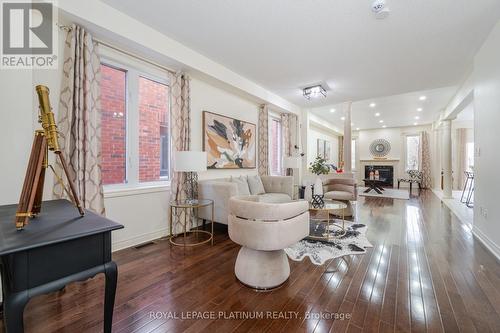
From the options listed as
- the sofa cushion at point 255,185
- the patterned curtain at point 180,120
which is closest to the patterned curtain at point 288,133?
the sofa cushion at point 255,185

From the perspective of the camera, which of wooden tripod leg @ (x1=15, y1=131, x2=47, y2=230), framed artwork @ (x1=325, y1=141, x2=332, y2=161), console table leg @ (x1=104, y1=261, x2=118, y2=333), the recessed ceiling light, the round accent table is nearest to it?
wooden tripod leg @ (x1=15, y1=131, x2=47, y2=230)

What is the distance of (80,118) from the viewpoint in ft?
7.76

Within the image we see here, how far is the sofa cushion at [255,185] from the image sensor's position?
4.43 m

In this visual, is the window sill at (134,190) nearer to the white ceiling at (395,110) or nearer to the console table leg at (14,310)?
the console table leg at (14,310)

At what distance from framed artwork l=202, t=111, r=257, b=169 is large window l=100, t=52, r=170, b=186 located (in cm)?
77

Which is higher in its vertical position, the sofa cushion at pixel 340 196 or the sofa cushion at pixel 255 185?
the sofa cushion at pixel 255 185

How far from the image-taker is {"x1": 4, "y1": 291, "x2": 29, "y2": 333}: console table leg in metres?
0.85

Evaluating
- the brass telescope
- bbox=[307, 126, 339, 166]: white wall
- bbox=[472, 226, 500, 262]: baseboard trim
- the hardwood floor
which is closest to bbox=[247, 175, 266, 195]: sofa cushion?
the hardwood floor

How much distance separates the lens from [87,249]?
42.6 inches

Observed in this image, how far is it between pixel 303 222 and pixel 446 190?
7056 millimetres

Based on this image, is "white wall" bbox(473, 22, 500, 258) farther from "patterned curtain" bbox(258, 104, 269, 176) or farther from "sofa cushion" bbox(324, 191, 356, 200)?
"patterned curtain" bbox(258, 104, 269, 176)

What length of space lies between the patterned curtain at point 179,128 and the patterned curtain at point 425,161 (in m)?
10.3

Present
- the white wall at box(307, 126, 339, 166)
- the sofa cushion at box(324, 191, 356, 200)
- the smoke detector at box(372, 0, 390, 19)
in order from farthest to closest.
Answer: the white wall at box(307, 126, 339, 166)
the sofa cushion at box(324, 191, 356, 200)
the smoke detector at box(372, 0, 390, 19)

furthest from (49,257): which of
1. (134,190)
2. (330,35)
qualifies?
(330,35)
